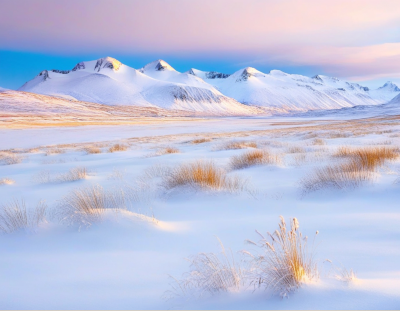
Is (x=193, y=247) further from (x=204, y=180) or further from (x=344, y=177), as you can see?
(x=344, y=177)

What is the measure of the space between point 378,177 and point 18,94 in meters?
128

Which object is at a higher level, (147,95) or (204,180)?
(147,95)

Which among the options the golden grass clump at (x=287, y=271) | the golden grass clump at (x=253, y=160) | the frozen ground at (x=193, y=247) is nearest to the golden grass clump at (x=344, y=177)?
the frozen ground at (x=193, y=247)

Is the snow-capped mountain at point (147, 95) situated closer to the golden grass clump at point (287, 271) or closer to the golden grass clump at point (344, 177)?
the golden grass clump at point (344, 177)

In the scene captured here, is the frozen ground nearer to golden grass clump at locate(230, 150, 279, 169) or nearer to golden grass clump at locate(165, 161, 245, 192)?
golden grass clump at locate(165, 161, 245, 192)

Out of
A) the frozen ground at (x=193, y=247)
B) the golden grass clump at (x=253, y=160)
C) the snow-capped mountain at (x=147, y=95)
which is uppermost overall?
the snow-capped mountain at (x=147, y=95)

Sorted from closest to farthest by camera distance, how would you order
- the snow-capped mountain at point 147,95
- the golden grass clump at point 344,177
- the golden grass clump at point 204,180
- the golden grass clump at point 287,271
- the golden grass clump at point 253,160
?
1. the golden grass clump at point 287,271
2. the golden grass clump at point 344,177
3. the golden grass clump at point 204,180
4. the golden grass clump at point 253,160
5. the snow-capped mountain at point 147,95

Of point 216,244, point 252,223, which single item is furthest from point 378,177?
point 216,244

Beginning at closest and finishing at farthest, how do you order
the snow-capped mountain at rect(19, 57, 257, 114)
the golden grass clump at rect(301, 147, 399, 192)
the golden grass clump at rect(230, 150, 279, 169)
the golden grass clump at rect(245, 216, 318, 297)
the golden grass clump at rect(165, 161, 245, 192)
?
Answer: the golden grass clump at rect(245, 216, 318, 297) < the golden grass clump at rect(301, 147, 399, 192) < the golden grass clump at rect(165, 161, 245, 192) < the golden grass clump at rect(230, 150, 279, 169) < the snow-capped mountain at rect(19, 57, 257, 114)

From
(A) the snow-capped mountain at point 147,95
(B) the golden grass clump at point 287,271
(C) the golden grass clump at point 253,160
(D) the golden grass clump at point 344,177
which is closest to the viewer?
(B) the golden grass clump at point 287,271

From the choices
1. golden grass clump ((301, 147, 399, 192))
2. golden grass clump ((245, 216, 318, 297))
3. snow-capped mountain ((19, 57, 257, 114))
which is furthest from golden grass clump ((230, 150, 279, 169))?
snow-capped mountain ((19, 57, 257, 114))

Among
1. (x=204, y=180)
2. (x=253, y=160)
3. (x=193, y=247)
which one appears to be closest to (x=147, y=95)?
(x=253, y=160)

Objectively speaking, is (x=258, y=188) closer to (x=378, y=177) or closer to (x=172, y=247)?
(x=378, y=177)

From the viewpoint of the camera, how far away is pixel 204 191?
472 centimetres
